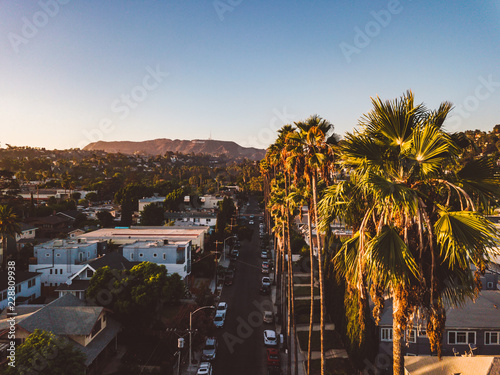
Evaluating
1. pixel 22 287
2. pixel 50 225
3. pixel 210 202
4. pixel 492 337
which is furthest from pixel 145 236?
pixel 210 202

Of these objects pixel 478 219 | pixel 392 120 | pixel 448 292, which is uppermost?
pixel 392 120

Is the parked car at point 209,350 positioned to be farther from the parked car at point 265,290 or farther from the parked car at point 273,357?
the parked car at point 265,290

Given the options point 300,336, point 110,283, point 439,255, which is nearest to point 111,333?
point 110,283

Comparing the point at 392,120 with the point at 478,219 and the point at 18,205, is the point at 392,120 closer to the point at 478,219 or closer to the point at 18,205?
the point at 478,219

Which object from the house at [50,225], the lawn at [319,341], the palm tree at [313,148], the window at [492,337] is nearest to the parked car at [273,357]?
the lawn at [319,341]

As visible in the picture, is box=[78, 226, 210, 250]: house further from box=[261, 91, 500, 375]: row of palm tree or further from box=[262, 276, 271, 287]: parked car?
box=[261, 91, 500, 375]: row of palm tree

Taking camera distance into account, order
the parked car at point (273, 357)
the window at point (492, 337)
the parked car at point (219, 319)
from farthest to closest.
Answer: the parked car at point (219, 319), the parked car at point (273, 357), the window at point (492, 337)
